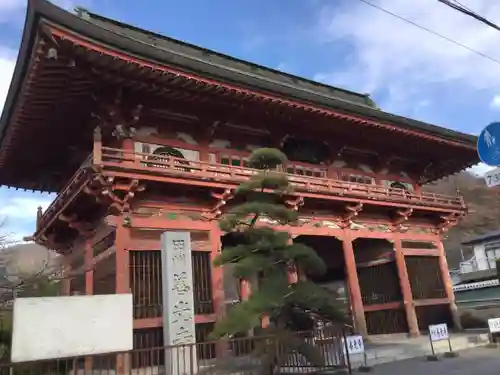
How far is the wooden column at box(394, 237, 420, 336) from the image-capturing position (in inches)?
663

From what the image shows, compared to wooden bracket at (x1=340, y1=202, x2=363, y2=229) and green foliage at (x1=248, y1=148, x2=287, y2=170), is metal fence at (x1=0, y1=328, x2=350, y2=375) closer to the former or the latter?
green foliage at (x1=248, y1=148, x2=287, y2=170)

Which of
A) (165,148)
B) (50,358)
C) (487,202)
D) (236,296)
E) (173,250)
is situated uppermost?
(487,202)

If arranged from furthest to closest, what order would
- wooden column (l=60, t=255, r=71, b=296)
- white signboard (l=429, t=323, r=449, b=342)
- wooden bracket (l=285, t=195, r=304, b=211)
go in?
wooden column (l=60, t=255, r=71, b=296)
wooden bracket (l=285, t=195, r=304, b=211)
white signboard (l=429, t=323, r=449, b=342)

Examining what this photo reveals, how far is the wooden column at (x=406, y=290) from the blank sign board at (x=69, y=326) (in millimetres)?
12588

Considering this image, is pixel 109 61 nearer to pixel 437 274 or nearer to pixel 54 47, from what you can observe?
pixel 54 47

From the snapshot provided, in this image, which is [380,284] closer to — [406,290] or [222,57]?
[406,290]

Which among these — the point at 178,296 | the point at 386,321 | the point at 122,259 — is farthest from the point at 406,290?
the point at 122,259

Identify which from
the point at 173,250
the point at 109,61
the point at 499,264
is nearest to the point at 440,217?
the point at 499,264

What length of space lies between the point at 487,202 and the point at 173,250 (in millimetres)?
69233

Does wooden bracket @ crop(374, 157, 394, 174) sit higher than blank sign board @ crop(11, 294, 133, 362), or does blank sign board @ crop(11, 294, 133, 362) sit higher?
wooden bracket @ crop(374, 157, 394, 174)

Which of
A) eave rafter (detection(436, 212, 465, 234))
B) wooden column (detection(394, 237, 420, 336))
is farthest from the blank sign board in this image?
eave rafter (detection(436, 212, 465, 234))

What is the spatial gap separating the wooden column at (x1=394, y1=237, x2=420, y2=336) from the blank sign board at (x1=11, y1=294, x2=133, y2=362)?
41.3ft

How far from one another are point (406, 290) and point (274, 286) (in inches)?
387

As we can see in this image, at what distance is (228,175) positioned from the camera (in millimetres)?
13359
